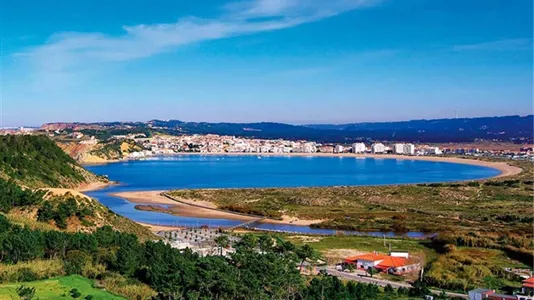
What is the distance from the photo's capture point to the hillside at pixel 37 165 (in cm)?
3400

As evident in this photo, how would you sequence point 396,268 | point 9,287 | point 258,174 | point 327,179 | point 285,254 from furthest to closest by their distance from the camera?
point 258,174 < point 327,179 < point 396,268 < point 285,254 < point 9,287

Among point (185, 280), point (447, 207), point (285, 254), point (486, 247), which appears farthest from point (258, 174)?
point (185, 280)

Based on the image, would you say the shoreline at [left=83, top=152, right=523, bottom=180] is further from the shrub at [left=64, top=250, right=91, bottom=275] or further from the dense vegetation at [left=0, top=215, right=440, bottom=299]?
the shrub at [left=64, top=250, right=91, bottom=275]

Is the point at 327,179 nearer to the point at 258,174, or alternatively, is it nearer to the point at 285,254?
the point at 258,174

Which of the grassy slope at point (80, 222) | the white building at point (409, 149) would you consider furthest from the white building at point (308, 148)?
the grassy slope at point (80, 222)

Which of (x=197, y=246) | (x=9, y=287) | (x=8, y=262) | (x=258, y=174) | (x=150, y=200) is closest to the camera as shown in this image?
(x=9, y=287)

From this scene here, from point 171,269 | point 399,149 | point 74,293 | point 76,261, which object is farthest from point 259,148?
point 74,293

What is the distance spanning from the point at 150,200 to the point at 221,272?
30.1m

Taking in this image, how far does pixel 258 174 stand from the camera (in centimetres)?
6919

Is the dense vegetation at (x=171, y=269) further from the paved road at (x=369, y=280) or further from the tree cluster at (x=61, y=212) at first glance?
the tree cluster at (x=61, y=212)

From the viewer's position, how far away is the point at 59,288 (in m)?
12.3

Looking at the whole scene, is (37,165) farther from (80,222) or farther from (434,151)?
(434,151)

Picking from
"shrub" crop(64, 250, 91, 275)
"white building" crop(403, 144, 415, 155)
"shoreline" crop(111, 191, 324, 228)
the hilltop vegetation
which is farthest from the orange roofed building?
"white building" crop(403, 144, 415, 155)

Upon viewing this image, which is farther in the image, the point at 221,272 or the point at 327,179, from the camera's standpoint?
the point at 327,179
